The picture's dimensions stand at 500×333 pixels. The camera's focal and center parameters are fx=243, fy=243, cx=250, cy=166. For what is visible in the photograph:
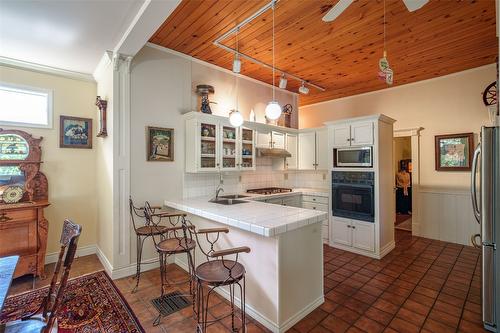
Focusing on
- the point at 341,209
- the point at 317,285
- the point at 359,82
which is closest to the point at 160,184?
the point at 317,285

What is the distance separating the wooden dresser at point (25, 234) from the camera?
111 inches

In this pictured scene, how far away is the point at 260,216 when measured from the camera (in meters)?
2.32

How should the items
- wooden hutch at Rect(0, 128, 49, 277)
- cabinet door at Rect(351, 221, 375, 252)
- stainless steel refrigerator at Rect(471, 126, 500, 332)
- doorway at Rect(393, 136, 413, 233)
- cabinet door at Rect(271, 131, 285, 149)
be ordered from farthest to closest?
doorway at Rect(393, 136, 413, 233) < cabinet door at Rect(271, 131, 285, 149) < cabinet door at Rect(351, 221, 375, 252) < wooden hutch at Rect(0, 128, 49, 277) < stainless steel refrigerator at Rect(471, 126, 500, 332)

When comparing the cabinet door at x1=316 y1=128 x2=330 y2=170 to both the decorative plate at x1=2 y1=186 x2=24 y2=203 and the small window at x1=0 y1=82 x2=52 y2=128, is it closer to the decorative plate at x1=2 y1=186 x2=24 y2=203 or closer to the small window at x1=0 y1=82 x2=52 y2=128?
the small window at x1=0 y1=82 x2=52 y2=128

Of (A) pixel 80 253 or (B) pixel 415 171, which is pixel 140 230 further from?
(B) pixel 415 171

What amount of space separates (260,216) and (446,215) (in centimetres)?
400

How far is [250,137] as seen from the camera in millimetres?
4121

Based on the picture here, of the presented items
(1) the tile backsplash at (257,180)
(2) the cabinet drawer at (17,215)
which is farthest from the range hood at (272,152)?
(2) the cabinet drawer at (17,215)

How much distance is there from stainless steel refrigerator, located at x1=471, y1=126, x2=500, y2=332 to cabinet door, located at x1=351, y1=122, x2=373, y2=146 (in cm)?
169

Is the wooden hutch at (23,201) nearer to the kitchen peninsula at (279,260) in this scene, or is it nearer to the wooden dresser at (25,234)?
the wooden dresser at (25,234)

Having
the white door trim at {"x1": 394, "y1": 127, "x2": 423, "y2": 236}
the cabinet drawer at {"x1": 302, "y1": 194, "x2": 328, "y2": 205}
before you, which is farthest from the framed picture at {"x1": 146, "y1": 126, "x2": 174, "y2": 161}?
the white door trim at {"x1": 394, "y1": 127, "x2": 423, "y2": 236}

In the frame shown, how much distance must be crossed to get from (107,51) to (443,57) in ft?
15.5

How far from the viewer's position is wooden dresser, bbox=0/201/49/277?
283 centimetres

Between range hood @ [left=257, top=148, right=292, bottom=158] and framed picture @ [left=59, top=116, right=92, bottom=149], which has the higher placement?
framed picture @ [left=59, top=116, right=92, bottom=149]
